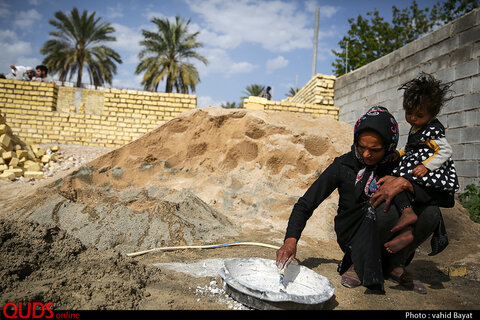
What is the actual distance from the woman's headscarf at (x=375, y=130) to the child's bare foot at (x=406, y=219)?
217mm

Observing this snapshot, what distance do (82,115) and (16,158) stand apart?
6.40ft

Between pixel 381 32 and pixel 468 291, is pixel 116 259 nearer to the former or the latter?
pixel 468 291

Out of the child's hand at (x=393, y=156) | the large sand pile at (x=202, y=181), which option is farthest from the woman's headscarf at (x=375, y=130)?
the large sand pile at (x=202, y=181)

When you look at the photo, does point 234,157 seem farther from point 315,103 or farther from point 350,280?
point 315,103

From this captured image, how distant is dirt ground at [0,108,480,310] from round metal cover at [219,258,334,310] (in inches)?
4.5

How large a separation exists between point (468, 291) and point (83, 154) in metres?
7.53

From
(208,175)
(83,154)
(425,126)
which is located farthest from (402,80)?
(83,154)

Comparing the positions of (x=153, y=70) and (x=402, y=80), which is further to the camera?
(x=153, y=70)

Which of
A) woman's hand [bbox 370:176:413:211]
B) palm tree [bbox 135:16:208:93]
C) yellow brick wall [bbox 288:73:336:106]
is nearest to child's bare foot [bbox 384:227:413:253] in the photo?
woman's hand [bbox 370:176:413:211]

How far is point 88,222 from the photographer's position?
10.7 ft

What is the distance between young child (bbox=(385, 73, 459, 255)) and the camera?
1.90m

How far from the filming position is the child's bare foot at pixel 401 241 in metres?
1.88

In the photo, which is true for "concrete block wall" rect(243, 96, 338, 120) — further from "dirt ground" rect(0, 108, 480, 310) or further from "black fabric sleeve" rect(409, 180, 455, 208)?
"black fabric sleeve" rect(409, 180, 455, 208)

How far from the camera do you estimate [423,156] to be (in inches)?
77.4
